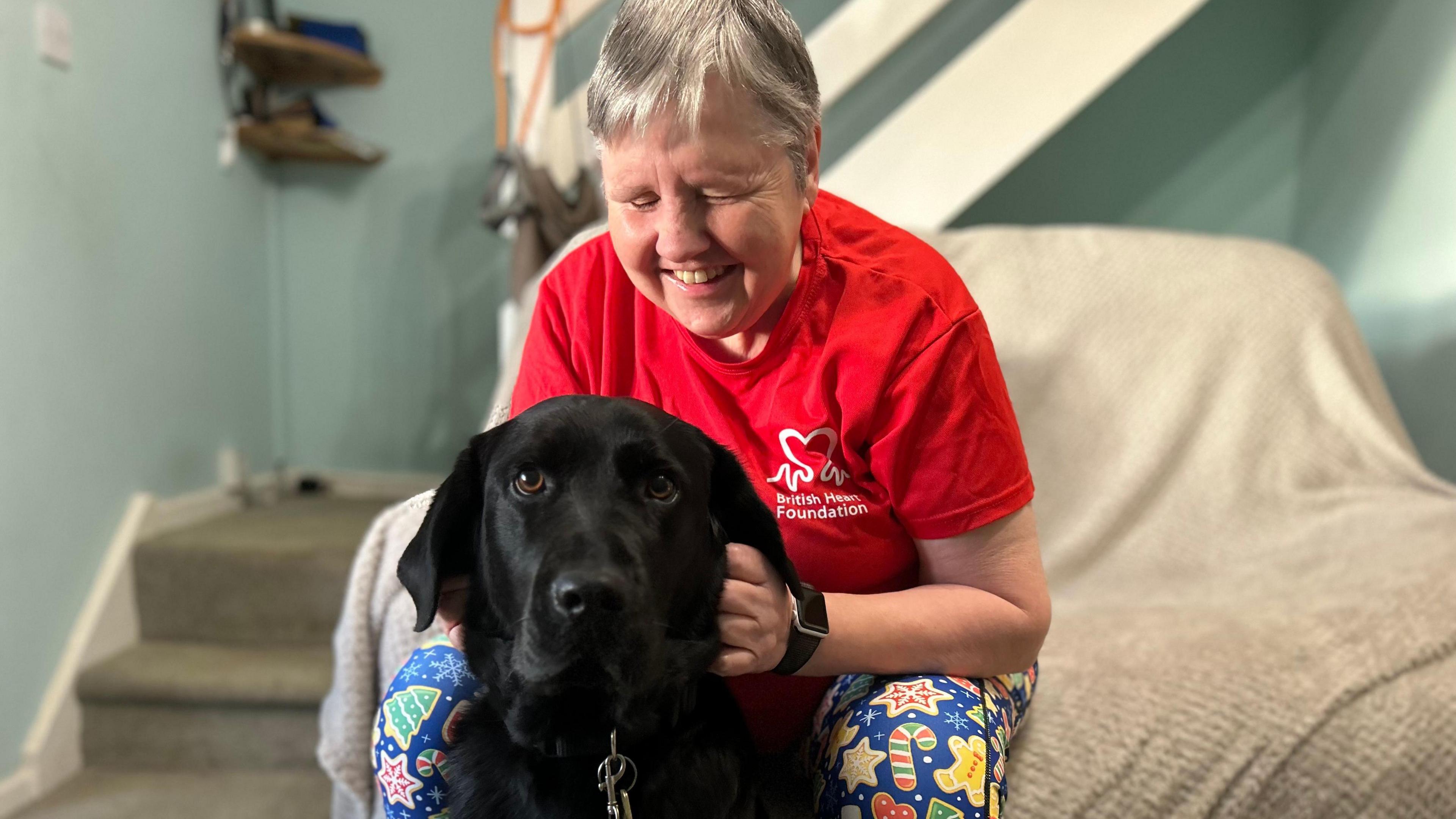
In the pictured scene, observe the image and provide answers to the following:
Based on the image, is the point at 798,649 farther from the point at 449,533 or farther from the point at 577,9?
the point at 577,9

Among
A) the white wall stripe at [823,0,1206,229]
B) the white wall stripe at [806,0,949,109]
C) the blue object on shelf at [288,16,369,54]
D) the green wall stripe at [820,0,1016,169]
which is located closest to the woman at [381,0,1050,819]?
the white wall stripe at [823,0,1206,229]

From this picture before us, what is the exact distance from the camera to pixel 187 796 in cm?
192

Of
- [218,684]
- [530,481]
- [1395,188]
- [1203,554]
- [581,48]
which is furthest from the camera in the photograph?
[581,48]

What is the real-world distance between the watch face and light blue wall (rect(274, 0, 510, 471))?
248 centimetres

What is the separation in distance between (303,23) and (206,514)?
1.52 m

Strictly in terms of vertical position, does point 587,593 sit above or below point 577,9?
below

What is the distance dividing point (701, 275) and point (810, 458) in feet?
0.68

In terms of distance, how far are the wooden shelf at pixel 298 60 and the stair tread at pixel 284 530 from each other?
139 centimetres

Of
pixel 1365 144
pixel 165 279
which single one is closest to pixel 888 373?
pixel 1365 144

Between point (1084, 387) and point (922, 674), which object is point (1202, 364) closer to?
point (1084, 387)

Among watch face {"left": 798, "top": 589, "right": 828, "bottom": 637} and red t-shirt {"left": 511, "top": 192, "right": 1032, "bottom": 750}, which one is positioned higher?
red t-shirt {"left": 511, "top": 192, "right": 1032, "bottom": 750}

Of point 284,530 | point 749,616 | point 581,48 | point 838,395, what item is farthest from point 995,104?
point 284,530

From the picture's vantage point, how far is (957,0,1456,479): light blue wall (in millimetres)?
2098

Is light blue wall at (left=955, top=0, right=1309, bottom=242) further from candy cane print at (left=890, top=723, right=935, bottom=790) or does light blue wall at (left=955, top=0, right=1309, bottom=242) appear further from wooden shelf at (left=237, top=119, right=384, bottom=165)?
candy cane print at (left=890, top=723, right=935, bottom=790)
